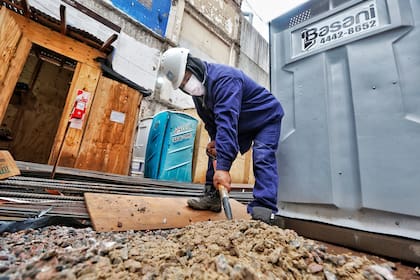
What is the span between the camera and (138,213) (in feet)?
3.82

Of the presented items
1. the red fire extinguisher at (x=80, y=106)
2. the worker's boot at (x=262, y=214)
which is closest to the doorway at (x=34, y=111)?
the red fire extinguisher at (x=80, y=106)

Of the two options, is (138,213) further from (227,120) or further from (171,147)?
(171,147)

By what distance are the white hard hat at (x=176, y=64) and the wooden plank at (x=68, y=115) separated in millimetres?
2058

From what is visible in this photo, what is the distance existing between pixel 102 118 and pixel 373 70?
326 cm

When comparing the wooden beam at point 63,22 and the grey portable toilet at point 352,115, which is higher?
the wooden beam at point 63,22

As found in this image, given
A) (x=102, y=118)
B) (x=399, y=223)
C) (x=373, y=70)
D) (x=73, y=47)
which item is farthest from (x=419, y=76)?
(x=73, y=47)

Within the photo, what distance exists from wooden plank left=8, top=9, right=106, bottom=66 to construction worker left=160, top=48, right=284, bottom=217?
218 centimetres

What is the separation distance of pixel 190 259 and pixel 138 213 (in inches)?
26.1

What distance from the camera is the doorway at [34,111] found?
4.17m

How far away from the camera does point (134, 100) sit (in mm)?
3510

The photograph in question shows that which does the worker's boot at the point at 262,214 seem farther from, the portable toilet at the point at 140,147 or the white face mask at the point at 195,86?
the portable toilet at the point at 140,147

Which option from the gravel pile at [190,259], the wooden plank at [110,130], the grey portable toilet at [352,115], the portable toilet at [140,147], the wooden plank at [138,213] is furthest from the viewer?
the portable toilet at [140,147]

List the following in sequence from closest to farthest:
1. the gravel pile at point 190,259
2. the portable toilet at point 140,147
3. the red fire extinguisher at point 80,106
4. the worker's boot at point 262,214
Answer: the gravel pile at point 190,259 < the worker's boot at point 262,214 < the red fire extinguisher at point 80,106 < the portable toilet at point 140,147

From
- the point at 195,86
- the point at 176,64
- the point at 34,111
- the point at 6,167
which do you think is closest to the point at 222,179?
the point at 195,86
